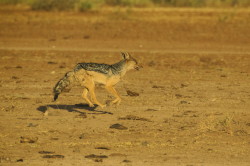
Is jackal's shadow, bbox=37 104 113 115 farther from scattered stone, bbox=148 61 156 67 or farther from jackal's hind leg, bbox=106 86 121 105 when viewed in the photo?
scattered stone, bbox=148 61 156 67

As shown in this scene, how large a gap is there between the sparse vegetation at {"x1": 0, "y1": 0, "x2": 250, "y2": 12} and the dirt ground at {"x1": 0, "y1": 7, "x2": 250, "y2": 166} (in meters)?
7.53

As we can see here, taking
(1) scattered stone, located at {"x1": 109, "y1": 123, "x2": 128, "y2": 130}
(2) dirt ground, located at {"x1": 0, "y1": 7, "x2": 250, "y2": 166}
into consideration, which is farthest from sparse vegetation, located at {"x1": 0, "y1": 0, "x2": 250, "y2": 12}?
(1) scattered stone, located at {"x1": 109, "y1": 123, "x2": 128, "y2": 130}

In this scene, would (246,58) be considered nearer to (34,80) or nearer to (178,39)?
(178,39)

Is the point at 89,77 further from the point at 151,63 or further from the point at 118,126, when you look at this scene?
the point at 151,63

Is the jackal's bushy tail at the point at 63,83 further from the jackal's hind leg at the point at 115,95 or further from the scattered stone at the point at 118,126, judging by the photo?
the scattered stone at the point at 118,126

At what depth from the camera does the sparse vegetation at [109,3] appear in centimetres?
3384

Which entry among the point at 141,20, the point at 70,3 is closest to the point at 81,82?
the point at 141,20

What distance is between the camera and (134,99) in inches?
476

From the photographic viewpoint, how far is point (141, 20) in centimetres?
2842

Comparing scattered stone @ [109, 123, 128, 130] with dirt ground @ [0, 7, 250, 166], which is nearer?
dirt ground @ [0, 7, 250, 166]

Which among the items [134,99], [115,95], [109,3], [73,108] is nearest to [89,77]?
[115,95]

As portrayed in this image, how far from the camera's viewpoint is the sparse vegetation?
3384cm

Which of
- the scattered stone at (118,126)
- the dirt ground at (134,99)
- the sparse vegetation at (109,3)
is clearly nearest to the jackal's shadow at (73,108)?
the dirt ground at (134,99)

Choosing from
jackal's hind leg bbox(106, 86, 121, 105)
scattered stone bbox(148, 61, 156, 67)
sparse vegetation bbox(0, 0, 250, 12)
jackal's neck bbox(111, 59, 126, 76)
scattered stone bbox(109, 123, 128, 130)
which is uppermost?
sparse vegetation bbox(0, 0, 250, 12)
